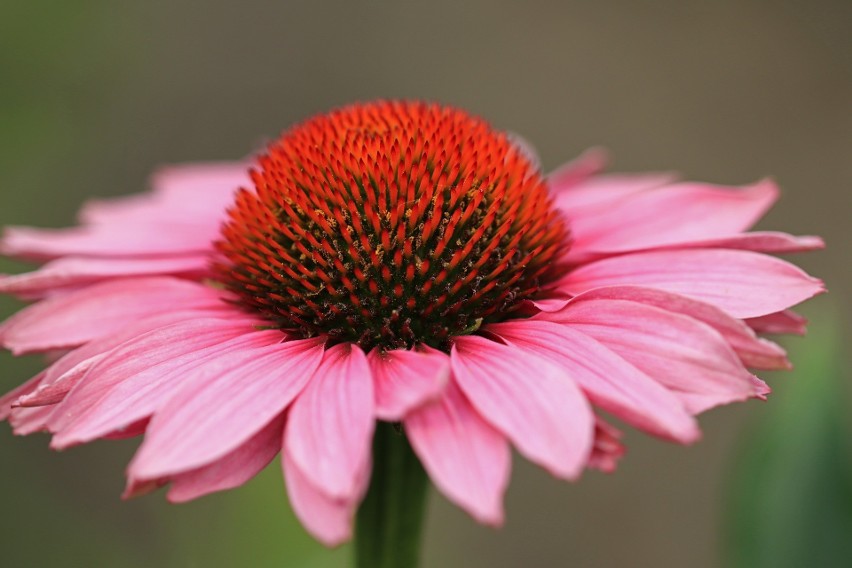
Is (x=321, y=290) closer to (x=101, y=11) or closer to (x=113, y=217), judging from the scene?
(x=113, y=217)

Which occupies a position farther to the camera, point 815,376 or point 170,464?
point 815,376

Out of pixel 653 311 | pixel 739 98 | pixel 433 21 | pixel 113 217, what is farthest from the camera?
pixel 433 21

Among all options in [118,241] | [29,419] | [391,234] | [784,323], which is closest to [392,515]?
[391,234]

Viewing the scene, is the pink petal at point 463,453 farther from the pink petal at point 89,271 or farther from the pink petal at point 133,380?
the pink petal at point 89,271

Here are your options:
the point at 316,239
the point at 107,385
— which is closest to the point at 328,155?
the point at 316,239

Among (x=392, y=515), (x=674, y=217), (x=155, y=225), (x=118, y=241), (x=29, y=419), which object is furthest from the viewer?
(x=155, y=225)

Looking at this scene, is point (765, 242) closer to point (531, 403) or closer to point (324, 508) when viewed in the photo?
point (531, 403)

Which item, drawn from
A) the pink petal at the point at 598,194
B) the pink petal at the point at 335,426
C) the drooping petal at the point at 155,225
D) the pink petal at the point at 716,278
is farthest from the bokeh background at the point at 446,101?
the pink petal at the point at 335,426

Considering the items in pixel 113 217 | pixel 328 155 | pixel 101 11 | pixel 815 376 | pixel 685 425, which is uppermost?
pixel 101 11
